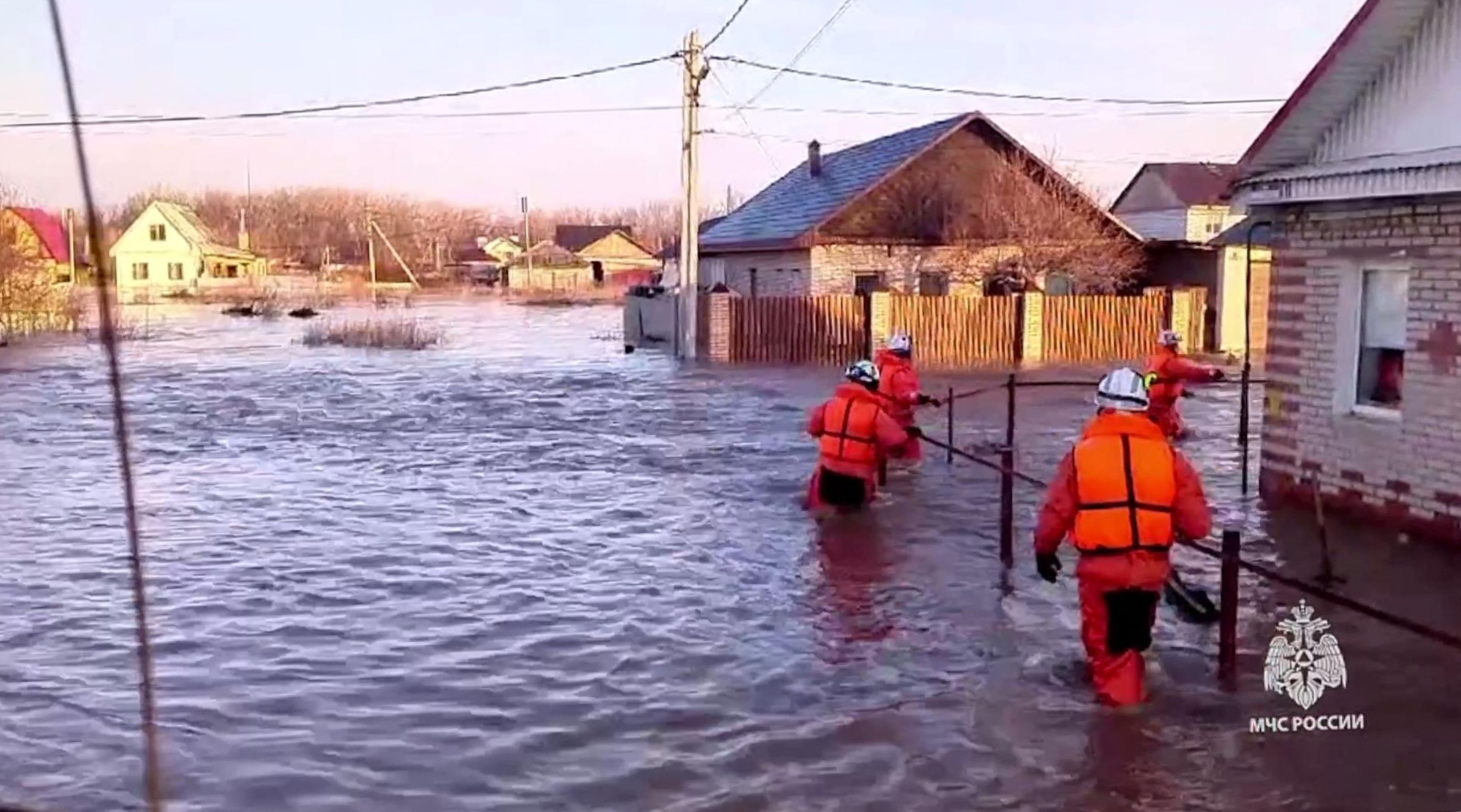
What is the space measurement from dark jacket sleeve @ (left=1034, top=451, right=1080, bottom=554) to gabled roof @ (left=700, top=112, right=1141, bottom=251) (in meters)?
25.9

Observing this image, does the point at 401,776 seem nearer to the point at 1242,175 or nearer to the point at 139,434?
the point at 1242,175

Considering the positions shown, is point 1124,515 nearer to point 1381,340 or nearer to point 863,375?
point 863,375

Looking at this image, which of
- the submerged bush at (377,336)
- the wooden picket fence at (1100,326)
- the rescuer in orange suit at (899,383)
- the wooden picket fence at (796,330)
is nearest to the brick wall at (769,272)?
the wooden picket fence at (796,330)

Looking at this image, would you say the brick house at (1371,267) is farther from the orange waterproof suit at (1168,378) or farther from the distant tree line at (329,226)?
the distant tree line at (329,226)

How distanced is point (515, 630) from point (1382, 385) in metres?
6.95

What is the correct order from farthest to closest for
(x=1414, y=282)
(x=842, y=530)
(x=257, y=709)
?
1. (x=842, y=530)
2. (x=1414, y=282)
3. (x=257, y=709)

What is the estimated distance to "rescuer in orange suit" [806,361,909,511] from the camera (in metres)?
10.8

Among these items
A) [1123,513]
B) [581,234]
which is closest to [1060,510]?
[1123,513]

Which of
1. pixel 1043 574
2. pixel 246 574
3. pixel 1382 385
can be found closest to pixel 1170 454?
pixel 1043 574

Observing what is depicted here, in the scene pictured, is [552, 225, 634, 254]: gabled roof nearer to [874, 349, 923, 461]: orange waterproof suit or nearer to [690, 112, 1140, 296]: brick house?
[690, 112, 1140, 296]: brick house

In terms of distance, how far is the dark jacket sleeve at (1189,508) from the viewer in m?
6.47

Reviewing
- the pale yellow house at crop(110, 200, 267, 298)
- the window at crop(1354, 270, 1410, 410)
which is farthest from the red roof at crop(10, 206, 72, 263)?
the pale yellow house at crop(110, 200, 267, 298)

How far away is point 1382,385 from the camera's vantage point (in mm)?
10867

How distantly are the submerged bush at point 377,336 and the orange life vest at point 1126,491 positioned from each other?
30753mm
